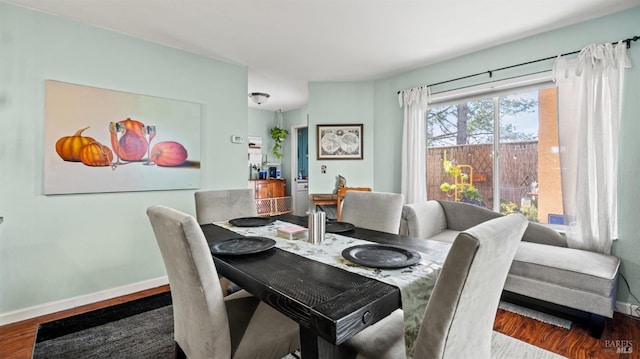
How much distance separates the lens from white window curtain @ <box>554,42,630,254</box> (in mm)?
2381

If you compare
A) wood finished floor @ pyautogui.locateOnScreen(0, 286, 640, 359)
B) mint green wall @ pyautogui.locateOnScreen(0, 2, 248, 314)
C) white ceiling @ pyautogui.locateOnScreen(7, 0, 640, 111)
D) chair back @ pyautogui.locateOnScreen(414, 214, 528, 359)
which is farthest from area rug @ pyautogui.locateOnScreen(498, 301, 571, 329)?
mint green wall @ pyautogui.locateOnScreen(0, 2, 248, 314)

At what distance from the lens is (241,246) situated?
1564 mm

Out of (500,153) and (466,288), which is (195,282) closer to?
(466,288)

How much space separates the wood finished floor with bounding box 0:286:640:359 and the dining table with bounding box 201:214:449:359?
1.19 m

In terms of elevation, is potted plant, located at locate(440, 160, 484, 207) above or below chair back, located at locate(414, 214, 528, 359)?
above

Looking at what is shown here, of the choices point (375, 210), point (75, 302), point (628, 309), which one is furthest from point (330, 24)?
point (628, 309)

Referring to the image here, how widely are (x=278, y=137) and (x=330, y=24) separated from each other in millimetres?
3910

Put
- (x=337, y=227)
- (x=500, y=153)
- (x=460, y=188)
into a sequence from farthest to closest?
(x=460, y=188) < (x=500, y=153) < (x=337, y=227)

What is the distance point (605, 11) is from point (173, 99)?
3.87 meters

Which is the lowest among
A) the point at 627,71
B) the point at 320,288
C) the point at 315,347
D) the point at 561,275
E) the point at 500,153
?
the point at 561,275

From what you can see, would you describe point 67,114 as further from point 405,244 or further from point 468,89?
point 468,89

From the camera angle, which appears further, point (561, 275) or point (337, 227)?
point (561, 275)

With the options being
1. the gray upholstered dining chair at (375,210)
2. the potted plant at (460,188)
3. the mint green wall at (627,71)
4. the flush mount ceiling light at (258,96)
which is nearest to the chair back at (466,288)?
the gray upholstered dining chair at (375,210)

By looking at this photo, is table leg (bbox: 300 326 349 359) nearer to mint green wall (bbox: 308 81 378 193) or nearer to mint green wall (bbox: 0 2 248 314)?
mint green wall (bbox: 0 2 248 314)
